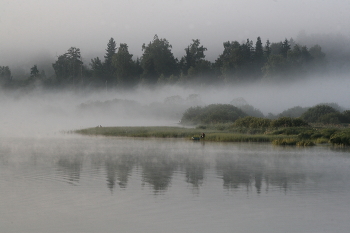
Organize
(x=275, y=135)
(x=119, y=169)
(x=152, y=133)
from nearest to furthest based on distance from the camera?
(x=119, y=169)
(x=275, y=135)
(x=152, y=133)

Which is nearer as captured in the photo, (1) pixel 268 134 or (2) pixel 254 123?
(1) pixel 268 134

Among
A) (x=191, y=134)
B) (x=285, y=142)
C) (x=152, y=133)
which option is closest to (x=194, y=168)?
(x=285, y=142)

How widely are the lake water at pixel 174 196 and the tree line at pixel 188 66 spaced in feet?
264

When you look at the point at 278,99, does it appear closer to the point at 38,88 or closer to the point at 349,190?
the point at 38,88

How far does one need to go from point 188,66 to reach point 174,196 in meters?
103

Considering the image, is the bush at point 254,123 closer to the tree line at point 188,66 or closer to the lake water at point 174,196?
the lake water at point 174,196

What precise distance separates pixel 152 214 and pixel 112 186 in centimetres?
494

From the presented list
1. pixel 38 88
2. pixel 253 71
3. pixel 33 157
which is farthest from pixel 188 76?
pixel 33 157

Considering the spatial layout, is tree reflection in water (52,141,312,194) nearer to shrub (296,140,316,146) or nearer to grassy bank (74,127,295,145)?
shrub (296,140,316,146)

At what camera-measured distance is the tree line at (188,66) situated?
104312 millimetres

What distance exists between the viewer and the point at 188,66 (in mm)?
117875

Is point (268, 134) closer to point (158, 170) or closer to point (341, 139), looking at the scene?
point (341, 139)

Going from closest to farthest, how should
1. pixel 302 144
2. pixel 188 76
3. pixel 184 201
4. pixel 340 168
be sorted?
pixel 184 201, pixel 340 168, pixel 302 144, pixel 188 76

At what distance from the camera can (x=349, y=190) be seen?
55.8ft
